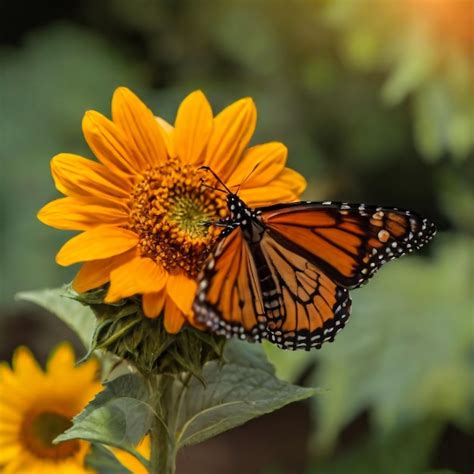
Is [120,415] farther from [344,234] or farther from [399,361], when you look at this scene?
[399,361]

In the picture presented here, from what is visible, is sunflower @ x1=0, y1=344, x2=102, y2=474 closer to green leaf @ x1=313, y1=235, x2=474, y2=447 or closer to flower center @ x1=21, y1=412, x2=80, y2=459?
flower center @ x1=21, y1=412, x2=80, y2=459

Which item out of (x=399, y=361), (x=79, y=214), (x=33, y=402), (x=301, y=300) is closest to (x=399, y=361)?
(x=399, y=361)

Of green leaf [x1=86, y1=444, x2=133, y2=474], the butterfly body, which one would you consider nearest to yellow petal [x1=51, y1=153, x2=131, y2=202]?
the butterfly body

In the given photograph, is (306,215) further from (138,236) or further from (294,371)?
(294,371)

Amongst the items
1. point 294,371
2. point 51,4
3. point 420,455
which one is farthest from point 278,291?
point 51,4

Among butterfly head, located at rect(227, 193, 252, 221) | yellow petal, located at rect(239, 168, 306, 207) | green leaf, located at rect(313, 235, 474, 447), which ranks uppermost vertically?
green leaf, located at rect(313, 235, 474, 447)

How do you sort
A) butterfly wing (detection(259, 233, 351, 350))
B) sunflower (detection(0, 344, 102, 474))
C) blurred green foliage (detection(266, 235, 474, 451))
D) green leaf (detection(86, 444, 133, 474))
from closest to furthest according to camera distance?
1. butterfly wing (detection(259, 233, 351, 350))
2. green leaf (detection(86, 444, 133, 474))
3. sunflower (detection(0, 344, 102, 474))
4. blurred green foliage (detection(266, 235, 474, 451))
